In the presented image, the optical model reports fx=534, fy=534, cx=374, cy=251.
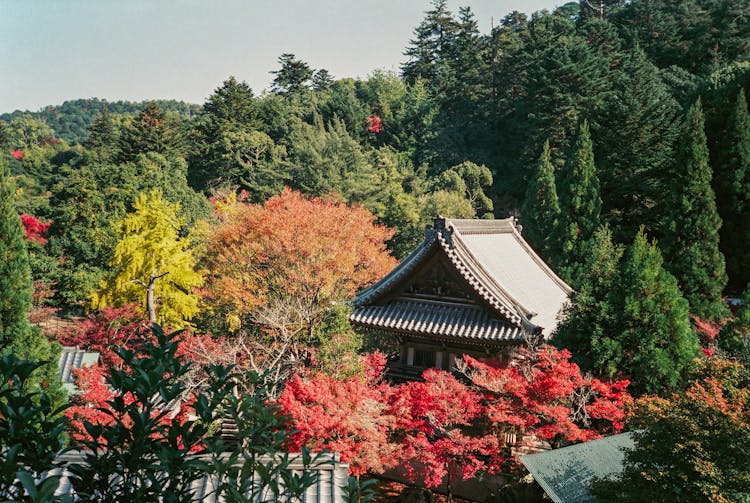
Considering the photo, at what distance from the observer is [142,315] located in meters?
22.8

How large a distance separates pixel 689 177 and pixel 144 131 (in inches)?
1726

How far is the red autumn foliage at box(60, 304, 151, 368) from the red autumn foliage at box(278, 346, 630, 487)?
502 inches

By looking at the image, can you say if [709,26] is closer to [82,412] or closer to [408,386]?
[408,386]

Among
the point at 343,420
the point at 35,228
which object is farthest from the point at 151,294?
the point at 35,228

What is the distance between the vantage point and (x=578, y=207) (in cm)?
2870

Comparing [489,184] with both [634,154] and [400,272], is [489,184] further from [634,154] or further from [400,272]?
[400,272]

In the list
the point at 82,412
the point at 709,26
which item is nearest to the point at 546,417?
the point at 82,412

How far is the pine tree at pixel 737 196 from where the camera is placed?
25.1 meters

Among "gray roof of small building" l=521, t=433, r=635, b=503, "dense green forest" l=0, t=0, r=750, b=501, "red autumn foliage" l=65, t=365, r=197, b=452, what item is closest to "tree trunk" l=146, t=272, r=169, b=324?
"dense green forest" l=0, t=0, r=750, b=501

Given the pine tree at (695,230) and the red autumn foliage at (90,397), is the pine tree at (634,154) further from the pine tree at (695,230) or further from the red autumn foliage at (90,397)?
the red autumn foliage at (90,397)

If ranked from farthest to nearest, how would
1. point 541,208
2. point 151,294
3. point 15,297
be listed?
point 541,208 → point 151,294 → point 15,297

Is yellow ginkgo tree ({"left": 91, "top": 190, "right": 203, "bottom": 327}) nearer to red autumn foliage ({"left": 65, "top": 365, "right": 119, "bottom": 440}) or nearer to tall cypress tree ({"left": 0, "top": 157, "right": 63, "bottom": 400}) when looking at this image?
red autumn foliage ({"left": 65, "top": 365, "right": 119, "bottom": 440})

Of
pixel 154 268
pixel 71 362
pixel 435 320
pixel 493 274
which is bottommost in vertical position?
pixel 71 362

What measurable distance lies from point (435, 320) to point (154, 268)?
12.6 metres
